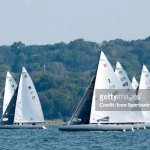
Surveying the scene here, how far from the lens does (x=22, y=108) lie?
123875mm

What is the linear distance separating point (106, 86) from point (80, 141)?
13.5m

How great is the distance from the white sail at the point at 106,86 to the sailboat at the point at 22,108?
18.0 m

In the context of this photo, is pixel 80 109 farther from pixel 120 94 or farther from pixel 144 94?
pixel 144 94

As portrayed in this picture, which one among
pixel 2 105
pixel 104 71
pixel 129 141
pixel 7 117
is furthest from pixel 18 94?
pixel 129 141

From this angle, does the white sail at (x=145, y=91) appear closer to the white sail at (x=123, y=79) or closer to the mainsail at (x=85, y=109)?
the white sail at (x=123, y=79)

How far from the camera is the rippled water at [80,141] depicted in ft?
283

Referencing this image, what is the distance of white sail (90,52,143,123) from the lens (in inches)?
4168

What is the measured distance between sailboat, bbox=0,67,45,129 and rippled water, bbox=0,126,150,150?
12.1 meters

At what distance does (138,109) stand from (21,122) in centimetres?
1847

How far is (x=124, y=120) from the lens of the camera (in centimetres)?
10750

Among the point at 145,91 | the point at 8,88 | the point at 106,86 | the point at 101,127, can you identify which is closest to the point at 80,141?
the point at 101,127

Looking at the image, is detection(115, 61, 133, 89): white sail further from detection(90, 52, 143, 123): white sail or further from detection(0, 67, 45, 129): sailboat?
detection(0, 67, 45, 129): sailboat

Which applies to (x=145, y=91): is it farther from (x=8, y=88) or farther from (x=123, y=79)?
(x=8, y=88)

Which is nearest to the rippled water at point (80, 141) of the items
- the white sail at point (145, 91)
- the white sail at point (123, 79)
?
the white sail at point (123, 79)
